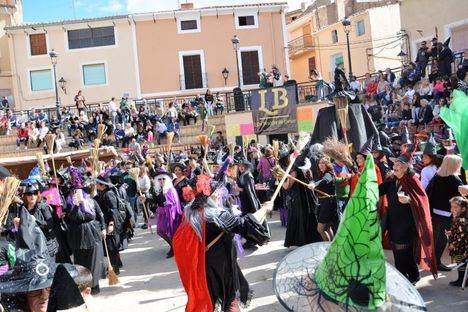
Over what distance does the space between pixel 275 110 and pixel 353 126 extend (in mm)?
9445

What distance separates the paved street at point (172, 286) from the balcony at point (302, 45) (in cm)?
3200

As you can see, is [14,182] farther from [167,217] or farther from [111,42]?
[111,42]

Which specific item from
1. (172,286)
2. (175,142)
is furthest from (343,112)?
(175,142)

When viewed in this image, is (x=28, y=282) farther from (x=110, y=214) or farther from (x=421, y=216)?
(x=110, y=214)

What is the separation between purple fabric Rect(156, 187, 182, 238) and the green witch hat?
6353 mm

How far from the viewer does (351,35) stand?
37094 millimetres

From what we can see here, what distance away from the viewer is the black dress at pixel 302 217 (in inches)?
351

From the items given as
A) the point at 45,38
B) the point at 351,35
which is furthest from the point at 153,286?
the point at 351,35

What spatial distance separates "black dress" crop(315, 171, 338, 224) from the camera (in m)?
8.06

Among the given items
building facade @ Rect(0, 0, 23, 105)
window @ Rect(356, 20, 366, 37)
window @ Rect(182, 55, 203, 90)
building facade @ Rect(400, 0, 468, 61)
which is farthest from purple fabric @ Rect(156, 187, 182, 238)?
window @ Rect(356, 20, 366, 37)

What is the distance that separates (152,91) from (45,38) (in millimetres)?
7342

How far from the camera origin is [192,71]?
115 ft

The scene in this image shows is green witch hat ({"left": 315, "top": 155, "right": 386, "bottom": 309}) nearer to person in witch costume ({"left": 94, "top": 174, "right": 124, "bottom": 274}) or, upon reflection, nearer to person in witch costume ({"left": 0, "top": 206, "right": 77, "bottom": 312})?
person in witch costume ({"left": 0, "top": 206, "right": 77, "bottom": 312})

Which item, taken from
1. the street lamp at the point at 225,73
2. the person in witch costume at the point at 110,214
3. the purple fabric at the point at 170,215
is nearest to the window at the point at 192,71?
the street lamp at the point at 225,73
